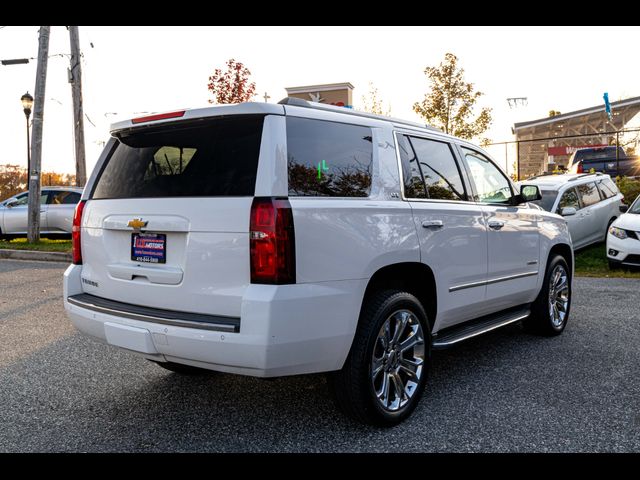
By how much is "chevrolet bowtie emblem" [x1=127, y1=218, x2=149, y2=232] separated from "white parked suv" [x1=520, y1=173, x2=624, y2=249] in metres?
9.15

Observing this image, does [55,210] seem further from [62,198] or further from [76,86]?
[76,86]

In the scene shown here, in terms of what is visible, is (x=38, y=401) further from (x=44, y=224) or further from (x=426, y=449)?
(x=44, y=224)

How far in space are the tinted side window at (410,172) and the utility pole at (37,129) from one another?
12237 mm

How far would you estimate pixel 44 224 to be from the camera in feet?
49.6

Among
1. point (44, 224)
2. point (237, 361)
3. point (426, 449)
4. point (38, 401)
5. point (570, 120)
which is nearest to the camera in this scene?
point (237, 361)

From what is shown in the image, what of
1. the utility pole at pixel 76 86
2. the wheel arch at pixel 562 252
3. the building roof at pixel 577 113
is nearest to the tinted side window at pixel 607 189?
the wheel arch at pixel 562 252

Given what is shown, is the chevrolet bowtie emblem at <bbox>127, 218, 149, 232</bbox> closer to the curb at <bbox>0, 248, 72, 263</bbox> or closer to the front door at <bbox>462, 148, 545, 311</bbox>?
the front door at <bbox>462, 148, 545, 311</bbox>

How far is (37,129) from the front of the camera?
13.8 metres

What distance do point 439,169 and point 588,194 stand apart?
8998mm

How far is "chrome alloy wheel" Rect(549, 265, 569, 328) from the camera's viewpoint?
5.55m

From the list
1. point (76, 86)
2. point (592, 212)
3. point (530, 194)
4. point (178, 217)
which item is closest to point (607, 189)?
point (592, 212)

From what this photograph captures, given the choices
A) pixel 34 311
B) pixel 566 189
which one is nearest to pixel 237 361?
pixel 34 311

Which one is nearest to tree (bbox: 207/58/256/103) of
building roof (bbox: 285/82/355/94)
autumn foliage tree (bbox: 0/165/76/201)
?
building roof (bbox: 285/82/355/94)
